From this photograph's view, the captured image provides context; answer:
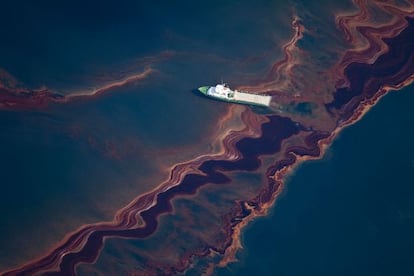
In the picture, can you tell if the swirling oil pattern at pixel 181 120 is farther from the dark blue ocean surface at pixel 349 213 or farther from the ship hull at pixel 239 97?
the dark blue ocean surface at pixel 349 213

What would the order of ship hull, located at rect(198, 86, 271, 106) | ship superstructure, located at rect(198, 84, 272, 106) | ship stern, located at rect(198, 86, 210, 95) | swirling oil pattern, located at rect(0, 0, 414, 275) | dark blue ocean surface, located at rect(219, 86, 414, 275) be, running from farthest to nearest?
ship stern, located at rect(198, 86, 210, 95)
ship hull, located at rect(198, 86, 271, 106)
ship superstructure, located at rect(198, 84, 272, 106)
swirling oil pattern, located at rect(0, 0, 414, 275)
dark blue ocean surface, located at rect(219, 86, 414, 275)

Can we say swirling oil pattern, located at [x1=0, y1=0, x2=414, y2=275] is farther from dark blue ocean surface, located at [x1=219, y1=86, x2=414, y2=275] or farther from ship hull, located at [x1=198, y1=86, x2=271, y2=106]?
dark blue ocean surface, located at [x1=219, y1=86, x2=414, y2=275]

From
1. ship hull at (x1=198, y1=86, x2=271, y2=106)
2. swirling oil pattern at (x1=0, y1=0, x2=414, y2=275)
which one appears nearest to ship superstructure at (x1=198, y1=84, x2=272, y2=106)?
ship hull at (x1=198, y1=86, x2=271, y2=106)

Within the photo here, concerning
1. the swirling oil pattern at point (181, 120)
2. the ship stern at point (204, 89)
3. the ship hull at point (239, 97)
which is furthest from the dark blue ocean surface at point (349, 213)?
the ship stern at point (204, 89)

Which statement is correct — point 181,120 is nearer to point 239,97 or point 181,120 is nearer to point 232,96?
point 232,96

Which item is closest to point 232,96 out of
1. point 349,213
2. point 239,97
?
point 239,97

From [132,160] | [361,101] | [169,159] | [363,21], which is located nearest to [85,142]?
[132,160]
